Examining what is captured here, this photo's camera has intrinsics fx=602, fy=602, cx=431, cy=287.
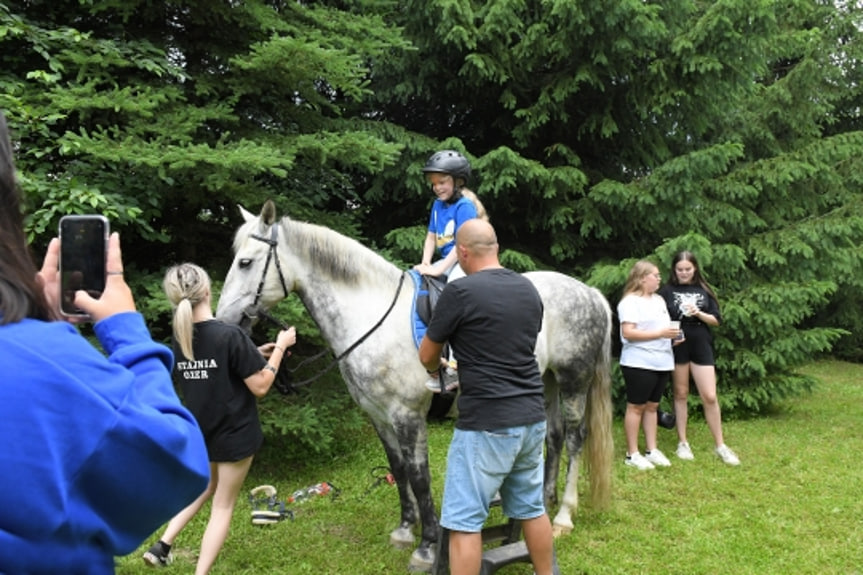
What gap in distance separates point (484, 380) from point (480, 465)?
414 mm

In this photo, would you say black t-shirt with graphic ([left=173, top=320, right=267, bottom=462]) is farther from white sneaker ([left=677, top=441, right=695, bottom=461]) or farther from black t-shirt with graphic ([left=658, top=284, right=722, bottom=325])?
white sneaker ([left=677, top=441, right=695, bottom=461])

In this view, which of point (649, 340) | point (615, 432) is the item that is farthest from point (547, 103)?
point (615, 432)

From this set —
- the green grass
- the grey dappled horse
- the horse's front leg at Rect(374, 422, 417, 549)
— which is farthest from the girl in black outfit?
the horse's front leg at Rect(374, 422, 417, 549)

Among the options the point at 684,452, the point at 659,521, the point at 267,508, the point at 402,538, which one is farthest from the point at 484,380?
the point at 684,452

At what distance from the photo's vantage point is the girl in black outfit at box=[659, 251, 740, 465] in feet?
20.5

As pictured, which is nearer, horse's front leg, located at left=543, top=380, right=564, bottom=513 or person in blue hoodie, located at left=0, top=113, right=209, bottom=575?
person in blue hoodie, located at left=0, top=113, right=209, bottom=575

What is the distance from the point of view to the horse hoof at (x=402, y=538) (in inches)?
173

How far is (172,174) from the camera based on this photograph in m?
5.36

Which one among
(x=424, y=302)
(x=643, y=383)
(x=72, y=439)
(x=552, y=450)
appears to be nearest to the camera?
(x=72, y=439)

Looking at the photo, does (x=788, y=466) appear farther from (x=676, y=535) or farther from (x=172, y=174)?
(x=172, y=174)

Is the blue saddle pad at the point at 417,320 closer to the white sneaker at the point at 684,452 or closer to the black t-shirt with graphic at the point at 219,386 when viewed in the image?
the black t-shirt with graphic at the point at 219,386

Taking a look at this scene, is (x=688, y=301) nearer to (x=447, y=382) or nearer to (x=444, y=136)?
(x=447, y=382)

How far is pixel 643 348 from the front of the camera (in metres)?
6.09

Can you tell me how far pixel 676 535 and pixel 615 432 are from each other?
3.28 m
